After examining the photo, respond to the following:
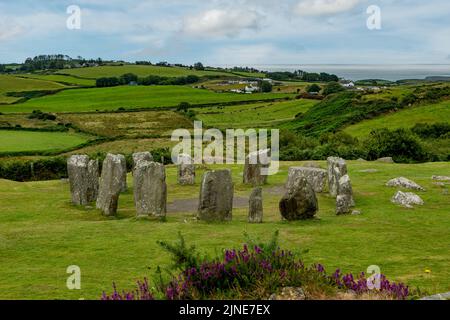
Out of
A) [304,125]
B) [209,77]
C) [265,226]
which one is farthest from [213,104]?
[265,226]

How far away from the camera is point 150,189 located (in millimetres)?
19688

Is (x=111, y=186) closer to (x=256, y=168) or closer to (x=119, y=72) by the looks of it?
(x=256, y=168)

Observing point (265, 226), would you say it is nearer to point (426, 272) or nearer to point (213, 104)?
point (426, 272)

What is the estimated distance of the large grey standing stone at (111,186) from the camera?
21.2 metres

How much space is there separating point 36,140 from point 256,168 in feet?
136

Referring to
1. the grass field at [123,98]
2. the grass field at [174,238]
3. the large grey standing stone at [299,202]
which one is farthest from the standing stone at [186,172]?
the grass field at [123,98]

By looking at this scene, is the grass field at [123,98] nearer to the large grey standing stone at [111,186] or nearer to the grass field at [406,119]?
the grass field at [406,119]

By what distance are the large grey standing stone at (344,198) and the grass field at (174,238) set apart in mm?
672

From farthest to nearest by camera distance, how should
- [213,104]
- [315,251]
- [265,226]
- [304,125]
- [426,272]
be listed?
[213,104] → [304,125] → [265,226] → [315,251] → [426,272]

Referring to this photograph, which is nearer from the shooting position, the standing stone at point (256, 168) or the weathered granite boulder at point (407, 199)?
the weathered granite boulder at point (407, 199)

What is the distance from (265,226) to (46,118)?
7149 centimetres

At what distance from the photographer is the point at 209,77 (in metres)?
166

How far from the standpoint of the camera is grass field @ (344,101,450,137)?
6744cm
